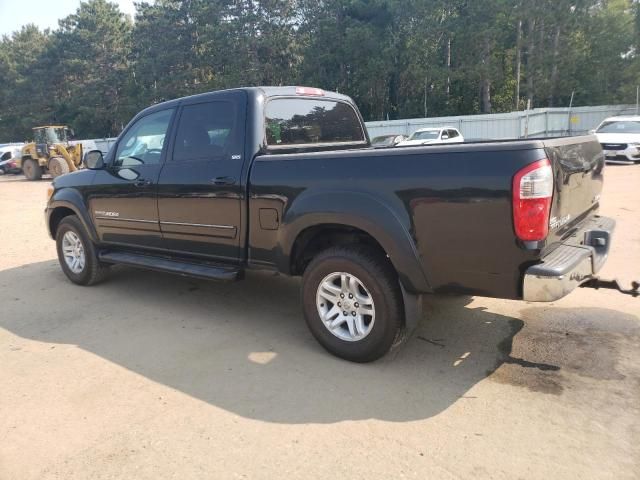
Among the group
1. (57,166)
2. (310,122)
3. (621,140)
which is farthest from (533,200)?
(57,166)

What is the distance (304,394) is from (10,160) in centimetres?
3155

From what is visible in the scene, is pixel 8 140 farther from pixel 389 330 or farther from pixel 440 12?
pixel 389 330

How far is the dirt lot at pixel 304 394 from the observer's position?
8.52 ft

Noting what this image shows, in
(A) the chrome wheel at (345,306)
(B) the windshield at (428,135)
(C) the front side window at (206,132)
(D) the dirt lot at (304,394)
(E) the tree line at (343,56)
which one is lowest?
(D) the dirt lot at (304,394)

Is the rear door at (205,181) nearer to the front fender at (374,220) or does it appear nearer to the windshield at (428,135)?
the front fender at (374,220)

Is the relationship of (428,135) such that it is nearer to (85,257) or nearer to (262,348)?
(85,257)

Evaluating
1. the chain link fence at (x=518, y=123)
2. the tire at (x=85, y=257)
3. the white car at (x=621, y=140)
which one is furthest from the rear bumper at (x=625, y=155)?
the tire at (x=85, y=257)

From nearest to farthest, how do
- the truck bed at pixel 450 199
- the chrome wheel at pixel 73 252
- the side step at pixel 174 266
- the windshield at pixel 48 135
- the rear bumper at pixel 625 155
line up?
the truck bed at pixel 450 199, the side step at pixel 174 266, the chrome wheel at pixel 73 252, the rear bumper at pixel 625 155, the windshield at pixel 48 135

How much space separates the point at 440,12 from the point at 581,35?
10.4m

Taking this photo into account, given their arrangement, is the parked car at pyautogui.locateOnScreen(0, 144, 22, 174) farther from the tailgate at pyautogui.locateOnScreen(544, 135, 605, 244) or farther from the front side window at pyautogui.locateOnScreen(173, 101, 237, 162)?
the tailgate at pyautogui.locateOnScreen(544, 135, 605, 244)

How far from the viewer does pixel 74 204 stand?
18.5 ft

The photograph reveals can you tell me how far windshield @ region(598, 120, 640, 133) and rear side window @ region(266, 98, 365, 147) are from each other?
51.6 ft

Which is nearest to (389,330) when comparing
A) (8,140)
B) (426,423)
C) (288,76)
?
(426,423)

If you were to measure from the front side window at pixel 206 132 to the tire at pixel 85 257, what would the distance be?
5.93 feet
